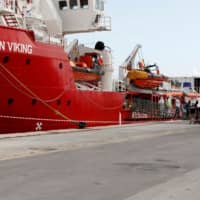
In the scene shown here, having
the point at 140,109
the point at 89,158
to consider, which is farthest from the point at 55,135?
the point at 140,109

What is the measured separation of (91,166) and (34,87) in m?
10.5

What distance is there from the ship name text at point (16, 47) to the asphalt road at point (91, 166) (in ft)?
12.0

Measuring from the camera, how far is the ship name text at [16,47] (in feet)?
64.6

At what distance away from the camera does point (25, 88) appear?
67.7 feet

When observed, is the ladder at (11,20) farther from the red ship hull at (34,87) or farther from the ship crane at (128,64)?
the ship crane at (128,64)

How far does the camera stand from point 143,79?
104 ft

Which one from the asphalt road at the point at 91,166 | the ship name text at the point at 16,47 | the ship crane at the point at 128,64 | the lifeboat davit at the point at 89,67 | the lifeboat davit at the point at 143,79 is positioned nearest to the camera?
the asphalt road at the point at 91,166

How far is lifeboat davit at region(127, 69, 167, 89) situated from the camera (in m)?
31.6

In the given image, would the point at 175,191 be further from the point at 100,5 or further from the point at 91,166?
the point at 100,5

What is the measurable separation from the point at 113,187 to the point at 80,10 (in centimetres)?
1978

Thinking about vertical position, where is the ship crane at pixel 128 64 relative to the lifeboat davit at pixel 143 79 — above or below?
Result: above

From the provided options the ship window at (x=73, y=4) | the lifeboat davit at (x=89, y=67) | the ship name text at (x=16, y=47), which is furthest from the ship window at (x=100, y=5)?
the ship name text at (x=16, y=47)

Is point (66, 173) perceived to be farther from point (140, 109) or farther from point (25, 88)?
point (140, 109)

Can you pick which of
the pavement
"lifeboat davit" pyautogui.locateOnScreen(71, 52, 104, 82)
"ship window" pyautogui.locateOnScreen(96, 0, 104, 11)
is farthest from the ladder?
the pavement
